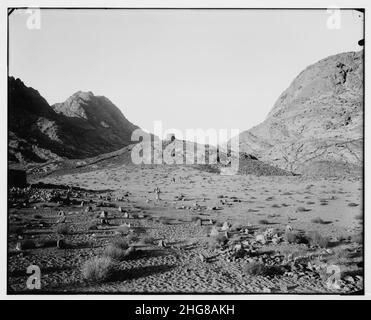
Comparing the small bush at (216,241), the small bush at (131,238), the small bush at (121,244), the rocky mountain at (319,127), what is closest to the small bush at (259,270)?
the small bush at (216,241)

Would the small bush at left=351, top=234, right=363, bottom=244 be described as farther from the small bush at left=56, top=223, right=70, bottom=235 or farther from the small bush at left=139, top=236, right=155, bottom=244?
the small bush at left=56, top=223, right=70, bottom=235

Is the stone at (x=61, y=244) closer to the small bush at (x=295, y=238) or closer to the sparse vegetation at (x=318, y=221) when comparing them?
the small bush at (x=295, y=238)

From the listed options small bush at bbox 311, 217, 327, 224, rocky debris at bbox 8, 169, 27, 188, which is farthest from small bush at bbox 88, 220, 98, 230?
small bush at bbox 311, 217, 327, 224

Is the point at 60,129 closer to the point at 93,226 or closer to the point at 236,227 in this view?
the point at 93,226

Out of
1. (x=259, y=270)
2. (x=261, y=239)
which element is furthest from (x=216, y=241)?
(x=259, y=270)
